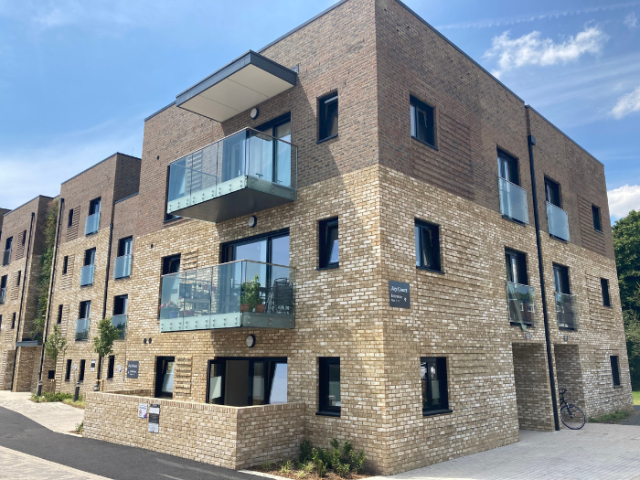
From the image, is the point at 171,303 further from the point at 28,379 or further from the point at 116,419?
the point at 28,379

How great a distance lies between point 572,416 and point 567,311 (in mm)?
3126

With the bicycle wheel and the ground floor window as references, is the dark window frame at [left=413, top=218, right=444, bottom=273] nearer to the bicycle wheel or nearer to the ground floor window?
the ground floor window

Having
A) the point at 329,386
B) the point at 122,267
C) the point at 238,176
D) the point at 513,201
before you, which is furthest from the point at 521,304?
the point at 122,267

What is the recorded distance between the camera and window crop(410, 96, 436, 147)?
1175 cm

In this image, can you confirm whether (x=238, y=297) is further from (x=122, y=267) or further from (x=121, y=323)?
(x=122, y=267)

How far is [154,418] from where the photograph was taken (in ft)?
35.7

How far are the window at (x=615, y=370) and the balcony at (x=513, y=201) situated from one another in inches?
304

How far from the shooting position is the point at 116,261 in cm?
2166

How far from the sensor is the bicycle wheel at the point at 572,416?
14367 millimetres

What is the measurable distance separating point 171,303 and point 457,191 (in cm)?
749

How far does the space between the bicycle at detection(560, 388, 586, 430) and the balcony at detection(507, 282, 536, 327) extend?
293 centimetres

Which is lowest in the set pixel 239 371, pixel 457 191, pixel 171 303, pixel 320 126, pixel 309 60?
pixel 239 371

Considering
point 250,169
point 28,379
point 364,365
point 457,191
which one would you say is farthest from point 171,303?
point 28,379

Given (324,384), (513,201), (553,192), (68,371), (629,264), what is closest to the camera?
(324,384)
